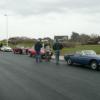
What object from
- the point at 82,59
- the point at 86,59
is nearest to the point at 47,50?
the point at 82,59

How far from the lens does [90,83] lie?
12.0 m

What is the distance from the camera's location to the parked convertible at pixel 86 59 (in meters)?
18.1

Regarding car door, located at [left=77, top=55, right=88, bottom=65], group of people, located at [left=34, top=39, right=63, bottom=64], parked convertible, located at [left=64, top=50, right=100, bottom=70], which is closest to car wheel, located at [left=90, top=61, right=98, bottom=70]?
parked convertible, located at [left=64, top=50, right=100, bottom=70]

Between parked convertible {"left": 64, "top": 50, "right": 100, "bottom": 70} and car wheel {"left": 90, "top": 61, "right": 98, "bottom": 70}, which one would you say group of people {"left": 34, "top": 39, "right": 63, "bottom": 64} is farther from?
car wheel {"left": 90, "top": 61, "right": 98, "bottom": 70}

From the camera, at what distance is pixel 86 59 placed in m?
19.0

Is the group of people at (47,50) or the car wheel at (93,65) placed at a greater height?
the group of people at (47,50)

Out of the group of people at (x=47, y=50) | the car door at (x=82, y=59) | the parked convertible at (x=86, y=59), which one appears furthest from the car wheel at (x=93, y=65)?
the group of people at (x=47, y=50)

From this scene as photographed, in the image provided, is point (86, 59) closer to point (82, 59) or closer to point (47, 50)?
point (82, 59)

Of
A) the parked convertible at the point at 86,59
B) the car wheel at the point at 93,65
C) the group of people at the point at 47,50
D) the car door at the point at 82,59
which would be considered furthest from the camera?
the group of people at the point at 47,50

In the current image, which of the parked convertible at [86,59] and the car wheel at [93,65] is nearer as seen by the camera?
the car wheel at [93,65]

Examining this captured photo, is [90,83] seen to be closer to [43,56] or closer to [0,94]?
[0,94]

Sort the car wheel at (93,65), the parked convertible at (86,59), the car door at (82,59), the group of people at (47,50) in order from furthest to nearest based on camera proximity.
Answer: the group of people at (47,50) < the car door at (82,59) < the parked convertible at (86,59) < the car wheel at (93,65)

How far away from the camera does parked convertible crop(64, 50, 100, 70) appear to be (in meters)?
18.1

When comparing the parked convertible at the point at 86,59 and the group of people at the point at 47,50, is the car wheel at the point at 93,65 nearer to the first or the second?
the parked convertible at the point at 86,59
